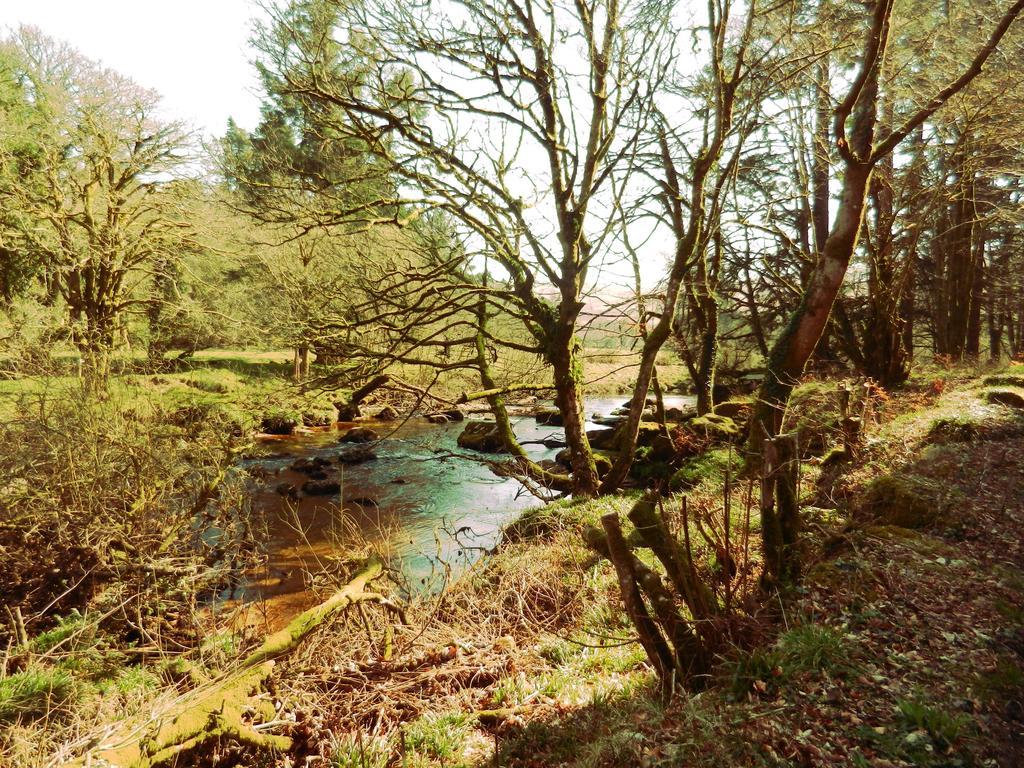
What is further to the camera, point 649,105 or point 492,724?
point 649,105

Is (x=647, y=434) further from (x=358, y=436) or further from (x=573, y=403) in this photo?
(x=358, y=436)


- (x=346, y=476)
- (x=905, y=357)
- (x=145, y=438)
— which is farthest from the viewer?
(x=346, y=476)

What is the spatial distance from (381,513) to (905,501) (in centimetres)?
988

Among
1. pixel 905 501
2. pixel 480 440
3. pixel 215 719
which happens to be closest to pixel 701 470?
pixel 905 501

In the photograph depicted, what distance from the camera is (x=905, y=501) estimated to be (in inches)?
188

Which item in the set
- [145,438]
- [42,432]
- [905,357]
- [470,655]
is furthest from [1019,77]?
[42,432]

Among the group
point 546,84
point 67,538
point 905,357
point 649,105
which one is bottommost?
point 67,538

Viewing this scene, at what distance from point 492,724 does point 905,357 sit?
13.5 meters

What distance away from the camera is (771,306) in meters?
14.9

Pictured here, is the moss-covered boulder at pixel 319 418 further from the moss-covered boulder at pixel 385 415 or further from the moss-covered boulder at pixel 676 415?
the moss-covered boulder at pixel 676 415

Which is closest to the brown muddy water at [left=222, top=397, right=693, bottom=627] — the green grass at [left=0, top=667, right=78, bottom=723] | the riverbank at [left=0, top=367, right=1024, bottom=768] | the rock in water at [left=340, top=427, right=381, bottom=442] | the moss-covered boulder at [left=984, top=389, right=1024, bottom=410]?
the rock in water at [left=340, top=427, right=381, bottom=442]

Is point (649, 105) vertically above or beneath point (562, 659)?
above

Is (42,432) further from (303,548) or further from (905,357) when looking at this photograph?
(905,357)

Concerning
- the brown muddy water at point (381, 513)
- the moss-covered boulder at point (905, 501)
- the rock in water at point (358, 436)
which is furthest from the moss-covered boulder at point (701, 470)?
the rock in water at point (358, 436)
